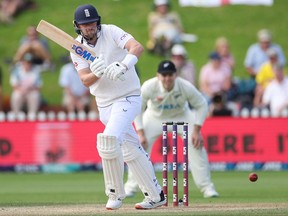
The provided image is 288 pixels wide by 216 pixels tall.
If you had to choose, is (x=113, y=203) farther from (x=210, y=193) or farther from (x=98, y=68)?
(x=210, y=193)

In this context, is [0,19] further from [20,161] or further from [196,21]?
[20,161]

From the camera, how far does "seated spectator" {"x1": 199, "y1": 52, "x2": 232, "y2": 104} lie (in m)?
18.1

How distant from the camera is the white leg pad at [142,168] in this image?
31.9 feet

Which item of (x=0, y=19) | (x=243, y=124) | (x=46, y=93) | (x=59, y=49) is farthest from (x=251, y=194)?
(x=0, y=19)

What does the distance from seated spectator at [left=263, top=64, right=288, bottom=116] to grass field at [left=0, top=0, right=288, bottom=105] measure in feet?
14.4

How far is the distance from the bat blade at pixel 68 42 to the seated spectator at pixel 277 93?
27.2 feet

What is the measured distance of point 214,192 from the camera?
39.9 feet

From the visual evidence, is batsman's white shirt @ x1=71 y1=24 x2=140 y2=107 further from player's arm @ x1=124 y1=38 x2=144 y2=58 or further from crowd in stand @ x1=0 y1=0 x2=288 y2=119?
crowd in stand @ x1=0 y1=0 x2=288 y2=119

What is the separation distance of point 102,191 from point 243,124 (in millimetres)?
4503

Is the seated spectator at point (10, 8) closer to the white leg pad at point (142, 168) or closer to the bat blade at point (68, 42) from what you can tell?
the bat blade at point (68, 42)

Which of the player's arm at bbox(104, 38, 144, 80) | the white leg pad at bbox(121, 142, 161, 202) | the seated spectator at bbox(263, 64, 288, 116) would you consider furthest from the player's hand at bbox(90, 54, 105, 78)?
the seated spectator at bbox(263, 64, 288, 116)

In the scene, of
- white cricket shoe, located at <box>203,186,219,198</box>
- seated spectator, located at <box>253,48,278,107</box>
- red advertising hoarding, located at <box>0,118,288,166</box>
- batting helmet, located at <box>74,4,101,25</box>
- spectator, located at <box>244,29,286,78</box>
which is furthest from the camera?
spectator, located at <box>244,29,286,78</box>

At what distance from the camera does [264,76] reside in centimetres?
1820

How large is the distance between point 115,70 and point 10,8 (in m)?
14.9
